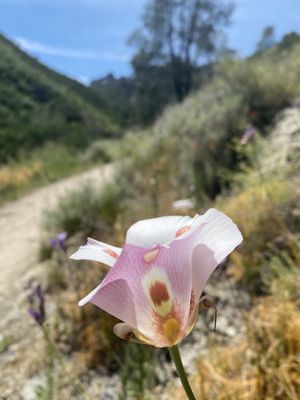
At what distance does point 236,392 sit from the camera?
180 centimetres

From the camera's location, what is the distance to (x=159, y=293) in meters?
0.61

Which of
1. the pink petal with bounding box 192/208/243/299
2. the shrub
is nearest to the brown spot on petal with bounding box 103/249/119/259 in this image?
the pink petal with bounding box 192/208/243/299

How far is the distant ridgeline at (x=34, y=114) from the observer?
22.0 meters

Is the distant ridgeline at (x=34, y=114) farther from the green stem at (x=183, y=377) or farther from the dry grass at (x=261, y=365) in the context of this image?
the green stem at (x=183, y=377)

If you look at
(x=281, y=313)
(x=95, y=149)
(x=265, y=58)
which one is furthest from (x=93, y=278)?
(x=95, y=149)

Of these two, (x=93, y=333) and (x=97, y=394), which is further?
(x=93, y=333)

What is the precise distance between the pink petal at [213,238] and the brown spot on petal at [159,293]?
57 mm

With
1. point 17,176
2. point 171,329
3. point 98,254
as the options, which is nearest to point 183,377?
point 171,329

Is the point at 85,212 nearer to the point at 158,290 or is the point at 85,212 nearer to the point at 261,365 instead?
the point at 261,365

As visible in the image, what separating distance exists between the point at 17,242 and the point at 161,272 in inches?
218

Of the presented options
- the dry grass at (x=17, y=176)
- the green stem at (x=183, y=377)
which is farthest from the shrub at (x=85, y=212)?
the dry grass at (x=17, y=176)

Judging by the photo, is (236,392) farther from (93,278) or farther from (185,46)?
(185,46)

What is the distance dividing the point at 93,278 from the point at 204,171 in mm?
3139

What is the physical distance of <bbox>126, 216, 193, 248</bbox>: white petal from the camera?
1.99ft
